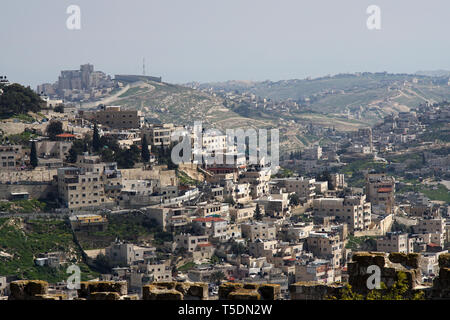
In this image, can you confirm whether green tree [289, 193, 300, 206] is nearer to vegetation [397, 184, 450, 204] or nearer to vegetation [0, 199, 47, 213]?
vegetation [0, 199, 47, 213]

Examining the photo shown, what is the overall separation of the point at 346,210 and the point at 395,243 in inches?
212

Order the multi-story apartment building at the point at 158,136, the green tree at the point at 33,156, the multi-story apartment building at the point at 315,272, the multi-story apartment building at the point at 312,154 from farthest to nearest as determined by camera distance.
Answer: the multi-story apartment building at the point at 312,154
the multi-story apartment building at the point at 158,136
the green tree at the point at 33,156
the multi-story apartment building at the point at 315,272

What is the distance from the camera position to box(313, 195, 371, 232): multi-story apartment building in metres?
61.6

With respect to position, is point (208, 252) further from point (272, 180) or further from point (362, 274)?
point (362, 274)

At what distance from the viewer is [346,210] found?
203 feet

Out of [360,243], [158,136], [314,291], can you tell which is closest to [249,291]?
[314,291]

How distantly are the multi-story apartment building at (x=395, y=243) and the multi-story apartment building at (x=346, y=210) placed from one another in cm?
403

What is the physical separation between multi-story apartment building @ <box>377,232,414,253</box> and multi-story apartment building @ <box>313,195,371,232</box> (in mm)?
4032

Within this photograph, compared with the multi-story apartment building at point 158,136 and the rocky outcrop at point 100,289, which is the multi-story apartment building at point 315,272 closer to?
the multi-story apartment building at point 158,136

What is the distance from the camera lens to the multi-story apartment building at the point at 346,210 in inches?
2426

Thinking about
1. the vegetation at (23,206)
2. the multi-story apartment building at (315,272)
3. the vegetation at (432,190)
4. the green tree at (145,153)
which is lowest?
the vegetation at (432,190)

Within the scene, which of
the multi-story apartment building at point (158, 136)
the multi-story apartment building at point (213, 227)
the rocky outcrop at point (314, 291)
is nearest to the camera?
the rocky outcrop at point (314, 291)

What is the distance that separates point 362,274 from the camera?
12234mm

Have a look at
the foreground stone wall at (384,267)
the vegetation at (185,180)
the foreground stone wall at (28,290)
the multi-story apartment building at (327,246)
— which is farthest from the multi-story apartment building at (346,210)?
the foreground stone wall at (28,290)
